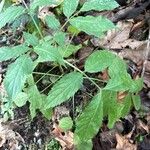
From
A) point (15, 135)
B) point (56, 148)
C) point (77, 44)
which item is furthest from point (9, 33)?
point (56, 148)

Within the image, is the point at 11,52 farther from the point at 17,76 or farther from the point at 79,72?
the point at 79,72

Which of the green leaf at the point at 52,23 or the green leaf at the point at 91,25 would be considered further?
the green leaf at the point at 52,23

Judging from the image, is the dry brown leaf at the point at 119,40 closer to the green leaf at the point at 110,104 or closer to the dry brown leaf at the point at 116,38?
the dry brown leaf at the point at 116,38

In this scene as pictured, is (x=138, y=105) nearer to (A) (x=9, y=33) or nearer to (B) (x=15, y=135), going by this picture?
(B) (x=15, y=135)

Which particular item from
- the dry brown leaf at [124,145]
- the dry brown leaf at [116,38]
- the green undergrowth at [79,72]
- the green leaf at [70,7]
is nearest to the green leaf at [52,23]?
the green undergrowth at [79,72]

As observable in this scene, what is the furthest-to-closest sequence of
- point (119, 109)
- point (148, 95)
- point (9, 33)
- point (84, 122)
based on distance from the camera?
point (9, 33) < point (148, 95) < point (119, 109) < point (84, 122)

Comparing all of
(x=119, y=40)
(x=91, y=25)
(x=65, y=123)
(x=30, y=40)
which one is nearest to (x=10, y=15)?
(x=30, y=40)
